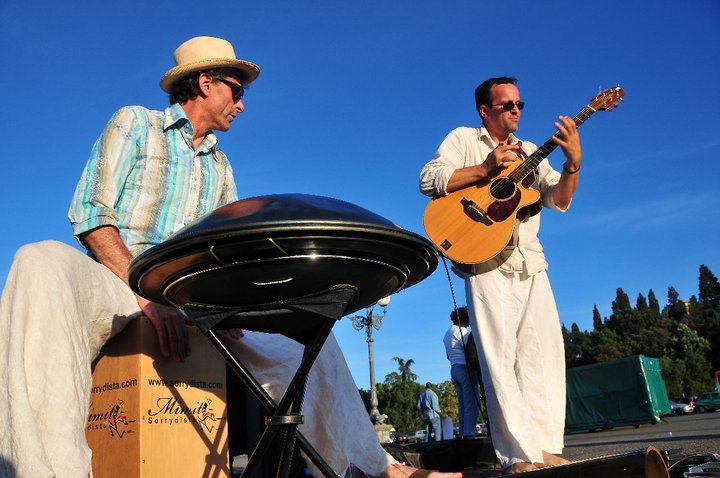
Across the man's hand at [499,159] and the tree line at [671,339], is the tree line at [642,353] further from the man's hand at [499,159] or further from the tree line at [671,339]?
the man's hand at [499,159]

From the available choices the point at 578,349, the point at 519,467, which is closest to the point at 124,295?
the point at 519,467

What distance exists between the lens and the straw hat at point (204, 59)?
2988 millimetres

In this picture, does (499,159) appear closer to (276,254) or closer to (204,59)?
(204,59)

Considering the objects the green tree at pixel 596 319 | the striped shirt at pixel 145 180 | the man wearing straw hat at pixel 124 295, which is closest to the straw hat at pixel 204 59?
the man wearing straw hat at pixel 124 295

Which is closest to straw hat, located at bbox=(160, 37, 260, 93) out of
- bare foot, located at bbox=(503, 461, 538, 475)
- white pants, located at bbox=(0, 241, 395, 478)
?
white pants, located at bbox=(0, 241, 395, 478)

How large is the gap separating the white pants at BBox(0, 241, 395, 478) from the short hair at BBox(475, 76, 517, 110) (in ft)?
9.61

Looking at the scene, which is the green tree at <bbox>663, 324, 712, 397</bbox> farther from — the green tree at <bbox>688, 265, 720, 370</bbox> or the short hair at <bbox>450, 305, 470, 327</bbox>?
the short hair at <bbox>450, 305, 470, 327</bbox>

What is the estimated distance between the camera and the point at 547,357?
13.1ft

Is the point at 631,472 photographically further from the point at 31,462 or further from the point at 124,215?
the point at 124,215

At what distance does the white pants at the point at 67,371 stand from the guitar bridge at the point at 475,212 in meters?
2.04

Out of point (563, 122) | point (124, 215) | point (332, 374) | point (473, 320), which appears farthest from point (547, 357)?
point (124, 215)

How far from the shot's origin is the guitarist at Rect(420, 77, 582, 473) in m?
3.74

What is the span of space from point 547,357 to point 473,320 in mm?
498

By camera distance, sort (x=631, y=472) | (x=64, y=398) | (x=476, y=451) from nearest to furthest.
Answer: (x=631, y=472)
(x=64, y=398)
(x=476, y=451)
